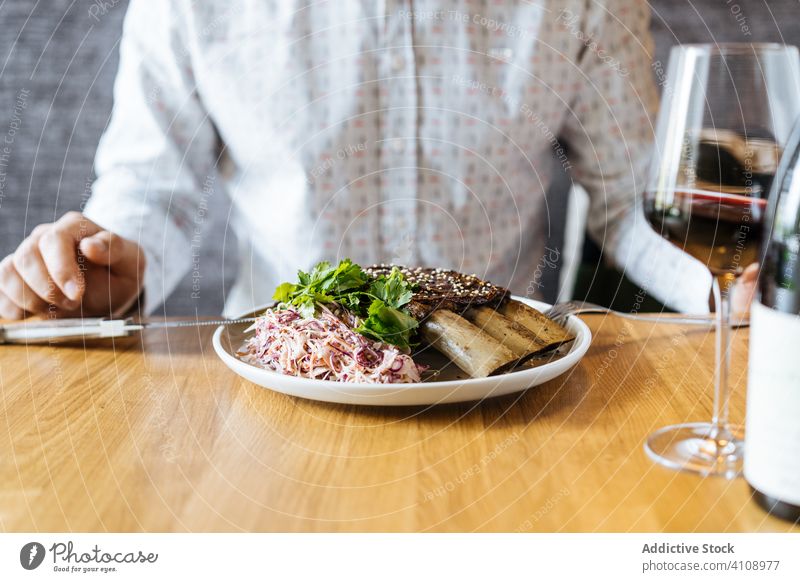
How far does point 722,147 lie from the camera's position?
0.37 meters

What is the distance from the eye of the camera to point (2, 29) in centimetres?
111

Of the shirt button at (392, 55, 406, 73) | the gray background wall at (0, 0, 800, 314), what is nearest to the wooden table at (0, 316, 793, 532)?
the shirt button at (392, 55, 406, 73)

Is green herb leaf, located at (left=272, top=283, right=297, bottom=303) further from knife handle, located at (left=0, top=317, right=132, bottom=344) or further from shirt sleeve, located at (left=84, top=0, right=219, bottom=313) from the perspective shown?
shirt sleeve, located at (left=84, top=0, right=219, bottom=313)

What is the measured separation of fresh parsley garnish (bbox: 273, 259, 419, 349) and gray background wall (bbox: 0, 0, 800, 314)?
67cm

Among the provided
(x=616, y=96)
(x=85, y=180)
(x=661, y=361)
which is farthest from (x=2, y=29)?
(x=661, y=361)

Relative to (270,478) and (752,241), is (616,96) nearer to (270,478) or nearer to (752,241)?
(752,241)

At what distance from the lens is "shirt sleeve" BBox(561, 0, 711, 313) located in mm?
1051

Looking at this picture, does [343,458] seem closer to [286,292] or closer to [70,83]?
[286,292]

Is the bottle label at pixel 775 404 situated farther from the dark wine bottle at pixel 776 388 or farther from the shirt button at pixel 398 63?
the shirt button at pixel 398 63

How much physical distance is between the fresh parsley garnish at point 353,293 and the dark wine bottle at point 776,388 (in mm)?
237

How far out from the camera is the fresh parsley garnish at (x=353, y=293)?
1.68 ft

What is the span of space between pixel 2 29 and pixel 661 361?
1093mm

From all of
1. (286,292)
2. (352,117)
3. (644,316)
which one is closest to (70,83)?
(352,117)
